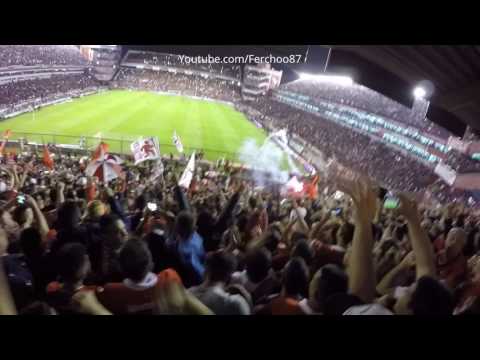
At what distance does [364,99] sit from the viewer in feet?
15.5

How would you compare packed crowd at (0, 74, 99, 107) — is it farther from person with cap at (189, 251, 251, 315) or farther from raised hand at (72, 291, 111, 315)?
person with cap at (189, 251, 251, 315)

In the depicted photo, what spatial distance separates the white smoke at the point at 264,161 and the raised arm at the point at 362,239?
7.19 feet

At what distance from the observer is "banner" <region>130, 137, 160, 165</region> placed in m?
4.84

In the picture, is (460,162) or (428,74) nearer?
(460,162)

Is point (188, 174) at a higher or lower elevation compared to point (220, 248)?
higher

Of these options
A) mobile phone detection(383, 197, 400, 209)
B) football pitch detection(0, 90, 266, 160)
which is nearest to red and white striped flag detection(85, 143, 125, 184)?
football pitch detection(0, 90, 266, 160)

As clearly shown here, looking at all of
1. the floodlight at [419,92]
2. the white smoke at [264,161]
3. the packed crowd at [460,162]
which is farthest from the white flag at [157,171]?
the packed crowd at [460,162]

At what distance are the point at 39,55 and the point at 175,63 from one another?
5.42 ft

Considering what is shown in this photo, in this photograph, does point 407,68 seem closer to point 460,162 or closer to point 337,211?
point 460,162

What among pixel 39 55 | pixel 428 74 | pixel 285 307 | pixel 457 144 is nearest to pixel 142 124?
pixel 39 55

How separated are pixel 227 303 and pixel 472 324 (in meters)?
2.53

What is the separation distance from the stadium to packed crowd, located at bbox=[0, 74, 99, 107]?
0.07 feet

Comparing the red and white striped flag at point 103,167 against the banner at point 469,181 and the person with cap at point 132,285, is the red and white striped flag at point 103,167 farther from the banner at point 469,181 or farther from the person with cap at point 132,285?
the banner at point 469,181
